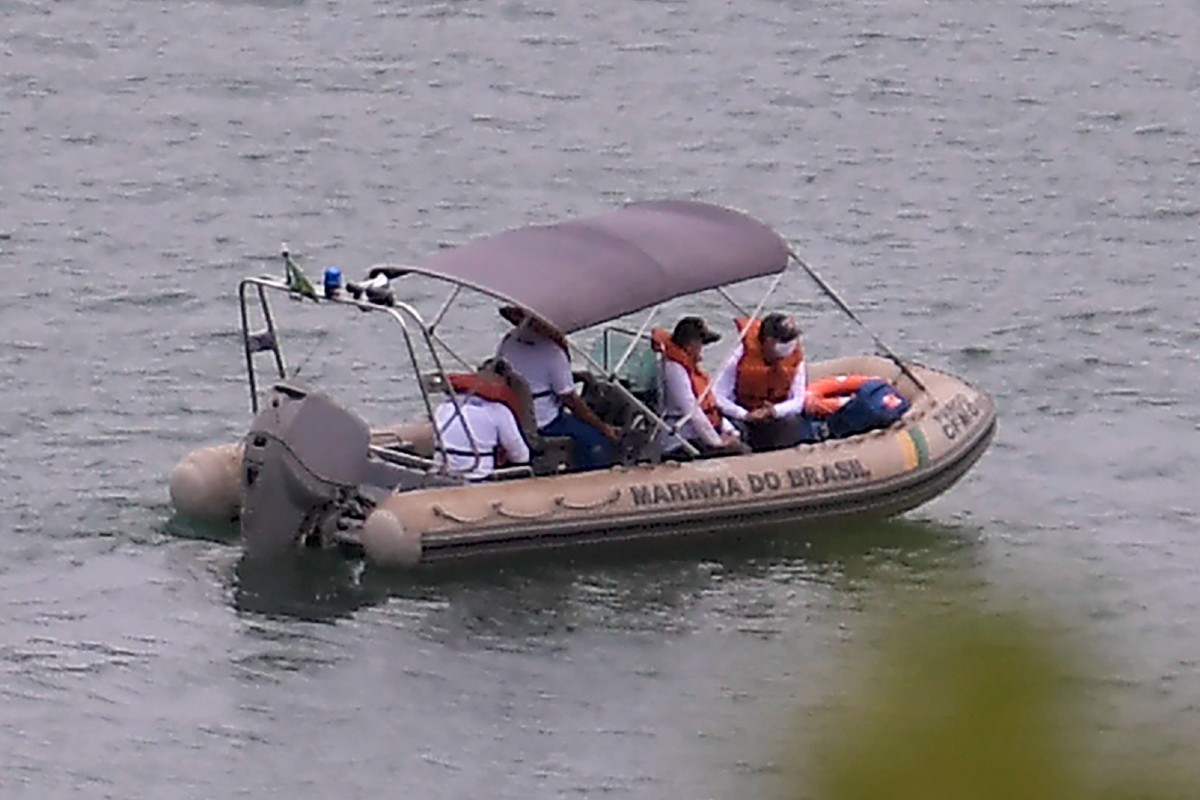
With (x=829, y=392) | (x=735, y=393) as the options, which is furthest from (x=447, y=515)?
(x=829, y=392)

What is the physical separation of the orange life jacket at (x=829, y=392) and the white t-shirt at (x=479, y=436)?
1.77 metres

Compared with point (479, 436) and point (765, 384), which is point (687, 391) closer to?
point (765, 384)

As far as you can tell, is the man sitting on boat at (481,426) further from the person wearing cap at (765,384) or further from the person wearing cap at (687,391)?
the person wearing cap at (765,384)

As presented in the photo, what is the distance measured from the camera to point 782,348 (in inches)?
521

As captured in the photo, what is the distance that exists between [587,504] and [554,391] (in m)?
0.69

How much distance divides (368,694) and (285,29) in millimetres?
14545

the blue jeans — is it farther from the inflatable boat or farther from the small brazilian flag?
the small brazilian flag

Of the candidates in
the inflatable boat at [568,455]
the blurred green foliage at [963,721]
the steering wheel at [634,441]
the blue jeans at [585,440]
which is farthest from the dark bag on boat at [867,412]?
the blurred green foliage at [963,721]

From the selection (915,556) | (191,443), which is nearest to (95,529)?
(191,443)

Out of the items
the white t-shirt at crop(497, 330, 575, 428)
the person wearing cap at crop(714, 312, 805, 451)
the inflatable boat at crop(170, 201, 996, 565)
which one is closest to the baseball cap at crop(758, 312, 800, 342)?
the person wearing cap at crop(714, 312, 805, 451)

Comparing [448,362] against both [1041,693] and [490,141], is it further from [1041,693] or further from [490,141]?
[1041,693]

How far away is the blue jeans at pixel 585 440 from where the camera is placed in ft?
41.5

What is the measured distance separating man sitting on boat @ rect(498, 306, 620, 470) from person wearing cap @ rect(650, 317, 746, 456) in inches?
13.9

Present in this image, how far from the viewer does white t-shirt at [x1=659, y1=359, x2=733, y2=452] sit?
505 inches
